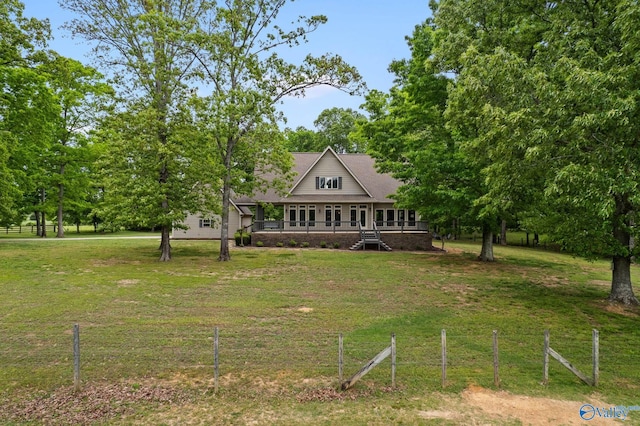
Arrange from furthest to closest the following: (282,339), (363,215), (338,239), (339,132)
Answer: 1. (339,132)
2. (363,215)
3. (338,239)
4. (282,339)

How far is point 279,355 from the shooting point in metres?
8.59

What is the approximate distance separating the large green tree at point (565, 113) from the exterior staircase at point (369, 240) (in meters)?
14.0

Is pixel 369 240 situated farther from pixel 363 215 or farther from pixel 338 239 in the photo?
pixel 363 215

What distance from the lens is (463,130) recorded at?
19062 millimetres

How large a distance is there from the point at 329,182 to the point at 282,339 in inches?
927

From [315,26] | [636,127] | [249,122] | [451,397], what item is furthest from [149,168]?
[636,127]

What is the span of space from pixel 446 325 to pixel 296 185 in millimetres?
22344

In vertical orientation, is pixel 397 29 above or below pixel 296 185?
above

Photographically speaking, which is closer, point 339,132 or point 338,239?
point 338,239

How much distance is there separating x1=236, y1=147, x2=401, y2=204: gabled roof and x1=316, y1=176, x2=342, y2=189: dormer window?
0.65 meters

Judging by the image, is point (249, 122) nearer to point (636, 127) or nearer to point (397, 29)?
point (397, 29)

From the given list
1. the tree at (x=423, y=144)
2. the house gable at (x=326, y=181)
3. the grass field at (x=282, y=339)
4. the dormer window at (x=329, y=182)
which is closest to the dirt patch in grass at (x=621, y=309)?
the grass field at (x=282, y=339)

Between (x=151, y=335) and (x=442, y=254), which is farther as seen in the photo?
(x=442, y=254)

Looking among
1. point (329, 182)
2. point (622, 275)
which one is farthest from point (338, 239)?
point (622, 275)
